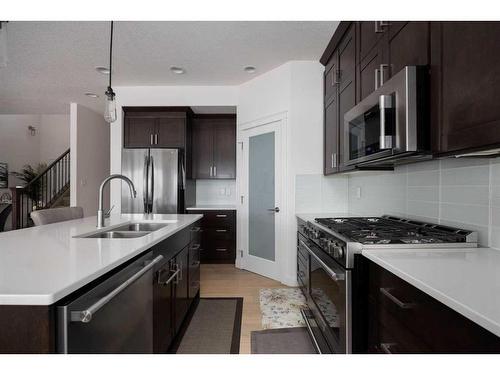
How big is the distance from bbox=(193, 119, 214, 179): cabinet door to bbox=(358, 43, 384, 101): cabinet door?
9.84 ft

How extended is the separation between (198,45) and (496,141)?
111 inches

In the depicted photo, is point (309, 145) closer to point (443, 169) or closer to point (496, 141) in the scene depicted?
point (443, 169)

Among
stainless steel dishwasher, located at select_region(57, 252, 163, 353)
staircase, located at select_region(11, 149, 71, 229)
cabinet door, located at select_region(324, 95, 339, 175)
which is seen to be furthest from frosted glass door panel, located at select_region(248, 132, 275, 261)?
staircase, located at select_region(11, 149, 71, 229)

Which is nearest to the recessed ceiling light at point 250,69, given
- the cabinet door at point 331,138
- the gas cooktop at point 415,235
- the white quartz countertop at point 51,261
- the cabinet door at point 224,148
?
the cabinet door at point 331,138

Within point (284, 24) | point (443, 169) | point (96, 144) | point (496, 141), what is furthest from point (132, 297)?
point (96, 144)

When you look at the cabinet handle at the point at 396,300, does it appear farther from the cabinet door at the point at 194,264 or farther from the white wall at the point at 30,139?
the white wall at the point at 30,139

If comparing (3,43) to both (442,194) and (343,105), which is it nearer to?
(343,105)

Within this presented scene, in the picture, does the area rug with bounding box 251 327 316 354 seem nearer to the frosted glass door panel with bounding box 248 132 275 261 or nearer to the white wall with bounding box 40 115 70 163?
the frosted glass door panel with bounding box 248 132 275 261

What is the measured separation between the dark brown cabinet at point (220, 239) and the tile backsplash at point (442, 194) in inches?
77.2

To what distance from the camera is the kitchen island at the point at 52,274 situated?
731mm

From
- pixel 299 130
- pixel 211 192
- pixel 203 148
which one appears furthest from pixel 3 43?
pixel 211 192
